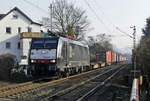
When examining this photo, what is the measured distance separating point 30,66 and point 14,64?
2897mm

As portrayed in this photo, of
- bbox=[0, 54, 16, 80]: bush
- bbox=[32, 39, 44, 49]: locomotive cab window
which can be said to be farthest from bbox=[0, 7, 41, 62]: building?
bbox=[32, 39, 44, 49]: locomotive cab window

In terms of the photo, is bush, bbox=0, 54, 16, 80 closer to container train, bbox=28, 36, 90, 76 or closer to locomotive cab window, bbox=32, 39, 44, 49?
container train, bbox=28, 36, 90, 76

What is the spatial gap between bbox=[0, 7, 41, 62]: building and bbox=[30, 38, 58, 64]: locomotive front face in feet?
89.4

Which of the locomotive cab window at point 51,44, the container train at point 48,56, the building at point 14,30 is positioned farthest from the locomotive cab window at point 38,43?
the building at point 14,30

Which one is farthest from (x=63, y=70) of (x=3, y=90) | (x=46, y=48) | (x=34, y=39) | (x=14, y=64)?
(x=3, y=90)

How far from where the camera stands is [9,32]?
45.0 m

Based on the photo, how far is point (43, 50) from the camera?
15812 mm

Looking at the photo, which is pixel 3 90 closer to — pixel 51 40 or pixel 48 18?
pixel 51 40

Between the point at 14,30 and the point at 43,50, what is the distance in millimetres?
31455

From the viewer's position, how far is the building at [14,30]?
4400 cm

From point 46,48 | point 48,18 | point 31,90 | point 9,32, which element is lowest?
point 31,90

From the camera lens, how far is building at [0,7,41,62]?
44.0m

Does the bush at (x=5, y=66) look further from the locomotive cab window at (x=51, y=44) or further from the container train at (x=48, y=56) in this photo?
the locomotive cab window at (x=51, y=44)

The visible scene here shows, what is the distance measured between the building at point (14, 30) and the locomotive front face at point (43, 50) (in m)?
27.3
